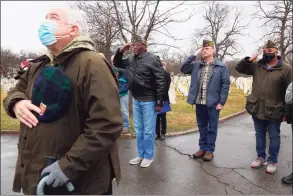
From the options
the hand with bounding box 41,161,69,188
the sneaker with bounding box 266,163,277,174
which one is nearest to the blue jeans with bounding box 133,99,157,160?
the sneaker with bounding box 266,163,277,174

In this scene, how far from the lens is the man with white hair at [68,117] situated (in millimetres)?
1717

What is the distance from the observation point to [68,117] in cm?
180

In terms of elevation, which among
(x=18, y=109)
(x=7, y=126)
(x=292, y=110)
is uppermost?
(x=18, y=109)

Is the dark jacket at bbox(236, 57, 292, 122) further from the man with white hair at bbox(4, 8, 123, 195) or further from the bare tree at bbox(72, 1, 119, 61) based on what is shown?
the bare tree at bbox(72, 1, 119, 61)

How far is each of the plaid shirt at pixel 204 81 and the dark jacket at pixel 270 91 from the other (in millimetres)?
697

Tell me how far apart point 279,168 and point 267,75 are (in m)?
1.46

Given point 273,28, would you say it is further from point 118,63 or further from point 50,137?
point 50,137

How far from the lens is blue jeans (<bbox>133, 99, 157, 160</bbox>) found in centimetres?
464

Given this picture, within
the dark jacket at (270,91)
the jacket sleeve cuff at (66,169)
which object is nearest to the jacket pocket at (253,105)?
the dark jacket at (270,91)

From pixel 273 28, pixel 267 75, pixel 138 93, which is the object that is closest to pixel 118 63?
pixel 138 93

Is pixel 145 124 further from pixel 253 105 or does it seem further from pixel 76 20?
pixel 76 20

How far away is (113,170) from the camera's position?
1971mm

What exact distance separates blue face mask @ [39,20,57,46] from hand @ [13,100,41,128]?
393mm

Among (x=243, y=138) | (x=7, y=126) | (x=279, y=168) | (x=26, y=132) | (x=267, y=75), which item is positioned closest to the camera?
(x=26, y=132)
